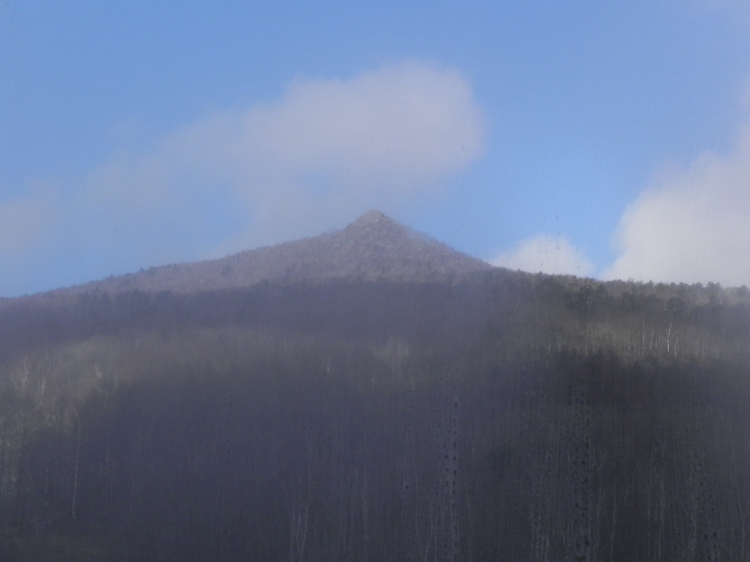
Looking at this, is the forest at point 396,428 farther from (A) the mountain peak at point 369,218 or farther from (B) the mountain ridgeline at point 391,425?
(A) the mountain peak at point 369,218

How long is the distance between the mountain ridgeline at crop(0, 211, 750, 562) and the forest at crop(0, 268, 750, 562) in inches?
1.5

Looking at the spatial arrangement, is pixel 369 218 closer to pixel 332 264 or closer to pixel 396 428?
pixel 332 264

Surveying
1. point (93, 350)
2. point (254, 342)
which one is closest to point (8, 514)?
point (93, 350)

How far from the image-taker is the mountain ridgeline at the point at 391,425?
12.8m

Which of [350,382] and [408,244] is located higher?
[408,244]

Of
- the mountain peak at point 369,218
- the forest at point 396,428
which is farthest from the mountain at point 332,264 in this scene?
the forest at point 396,428

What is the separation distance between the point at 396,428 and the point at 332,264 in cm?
883

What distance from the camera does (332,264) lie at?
74.1ft

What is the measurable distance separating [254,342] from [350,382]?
2.76 m

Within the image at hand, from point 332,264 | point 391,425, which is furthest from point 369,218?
point 391,425

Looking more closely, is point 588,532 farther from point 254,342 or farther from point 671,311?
point 254,342

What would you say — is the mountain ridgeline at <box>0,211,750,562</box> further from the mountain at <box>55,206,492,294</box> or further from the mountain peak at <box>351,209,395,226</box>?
the mountain peak at <box>351,209,395,226</box>

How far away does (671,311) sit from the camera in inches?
576

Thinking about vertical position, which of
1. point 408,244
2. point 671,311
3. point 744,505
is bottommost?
point 744,505
